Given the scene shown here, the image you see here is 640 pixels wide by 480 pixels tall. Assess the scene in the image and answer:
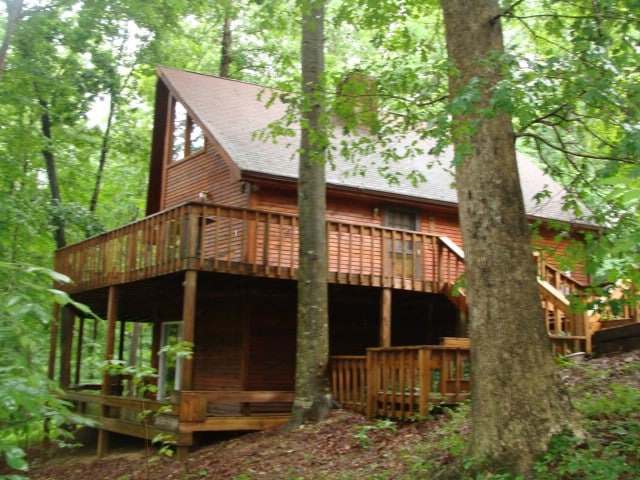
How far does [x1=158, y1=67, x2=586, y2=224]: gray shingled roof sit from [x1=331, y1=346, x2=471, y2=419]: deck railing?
4.10 metres

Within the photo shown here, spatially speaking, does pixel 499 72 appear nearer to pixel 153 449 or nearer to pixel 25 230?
pixel 153 449

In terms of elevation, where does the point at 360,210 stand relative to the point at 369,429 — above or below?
above

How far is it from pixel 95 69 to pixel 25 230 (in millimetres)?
4990

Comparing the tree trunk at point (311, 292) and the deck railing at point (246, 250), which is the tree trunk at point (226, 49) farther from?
the tree trunk at point (311, 292)

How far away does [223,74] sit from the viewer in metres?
26.2

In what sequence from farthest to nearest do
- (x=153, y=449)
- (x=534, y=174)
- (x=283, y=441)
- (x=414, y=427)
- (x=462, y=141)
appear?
(x=534, y=174) < (x=153, y=449) < (x=283, y=441) < (x=414, y=427) < (x=462, y=141)

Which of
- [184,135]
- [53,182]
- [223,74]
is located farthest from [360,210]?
[223,74]

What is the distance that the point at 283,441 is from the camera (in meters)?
10.7

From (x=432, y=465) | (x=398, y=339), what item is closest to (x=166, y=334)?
(x=398, y=339)

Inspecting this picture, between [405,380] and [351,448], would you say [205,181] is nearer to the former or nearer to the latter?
[405,380]

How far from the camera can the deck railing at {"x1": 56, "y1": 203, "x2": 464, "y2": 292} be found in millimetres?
12562

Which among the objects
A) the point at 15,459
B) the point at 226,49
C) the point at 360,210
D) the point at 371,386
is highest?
the point at 226,49

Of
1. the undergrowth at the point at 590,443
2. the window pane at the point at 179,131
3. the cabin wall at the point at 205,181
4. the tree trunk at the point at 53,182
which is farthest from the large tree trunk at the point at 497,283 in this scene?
the tree trunk at the point at 53,182

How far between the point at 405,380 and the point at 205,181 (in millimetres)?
8388
